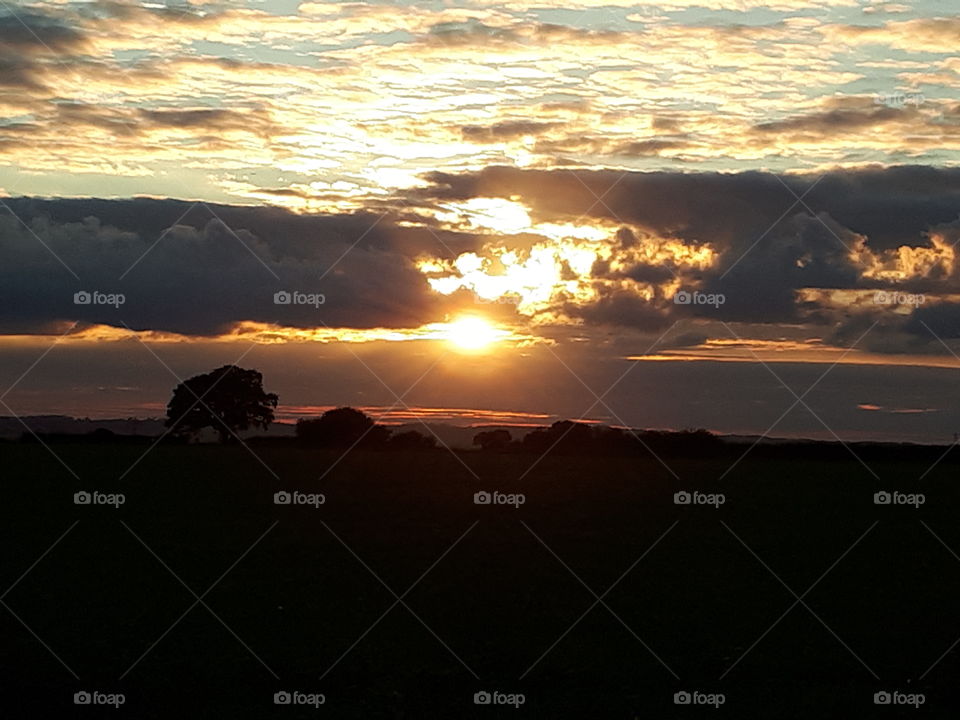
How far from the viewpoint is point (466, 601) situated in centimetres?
2311

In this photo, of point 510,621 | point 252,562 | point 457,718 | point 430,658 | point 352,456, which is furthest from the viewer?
point 352,456

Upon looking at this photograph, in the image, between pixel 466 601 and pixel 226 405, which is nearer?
pixel 466 601

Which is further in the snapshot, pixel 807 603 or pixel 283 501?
pixel 283 501

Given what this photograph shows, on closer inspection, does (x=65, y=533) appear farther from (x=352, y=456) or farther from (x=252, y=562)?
(x=352, y=456)

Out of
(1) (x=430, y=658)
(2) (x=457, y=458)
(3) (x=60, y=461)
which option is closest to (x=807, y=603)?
(1) (x=430, y=658)

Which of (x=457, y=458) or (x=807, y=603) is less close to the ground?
(x=457, y=458)

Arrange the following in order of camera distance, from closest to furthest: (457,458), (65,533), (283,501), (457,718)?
(457,718) → (65,533) → (283,501) → (457,458)

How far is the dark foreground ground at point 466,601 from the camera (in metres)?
18.6

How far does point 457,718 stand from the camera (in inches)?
696

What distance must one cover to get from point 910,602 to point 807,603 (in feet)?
7.16

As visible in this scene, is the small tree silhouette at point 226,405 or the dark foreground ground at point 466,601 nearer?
the dark foreground ground at point 466,601

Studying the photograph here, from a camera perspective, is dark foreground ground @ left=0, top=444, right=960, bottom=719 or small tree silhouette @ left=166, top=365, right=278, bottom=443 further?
small tree silhouette @ left=166, top=365, right=278, bottom=443

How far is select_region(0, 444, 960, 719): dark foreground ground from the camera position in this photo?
18.6 metres

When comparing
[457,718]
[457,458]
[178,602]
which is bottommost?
[457,718]
